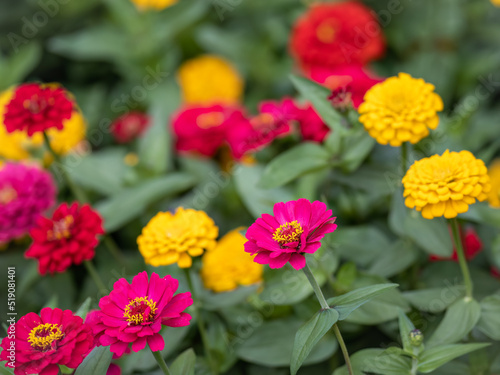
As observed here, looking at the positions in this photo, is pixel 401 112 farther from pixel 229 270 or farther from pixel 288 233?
pixel 229 270

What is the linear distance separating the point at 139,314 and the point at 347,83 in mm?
579

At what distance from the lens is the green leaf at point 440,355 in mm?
596

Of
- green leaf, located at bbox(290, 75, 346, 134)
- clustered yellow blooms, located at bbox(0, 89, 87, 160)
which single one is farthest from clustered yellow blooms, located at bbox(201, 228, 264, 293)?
clustered yellow blooms, located at bbox(0, 89, 87, 160)

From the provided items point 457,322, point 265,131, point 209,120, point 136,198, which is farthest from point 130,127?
point 457,322

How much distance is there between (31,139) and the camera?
1106mm

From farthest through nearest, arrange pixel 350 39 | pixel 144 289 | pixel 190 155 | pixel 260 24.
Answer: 1. pixel 260 24
2. pixel 350 39
3. pixel 190 155
4. pixel 144 289

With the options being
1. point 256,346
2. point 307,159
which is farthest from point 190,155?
point 256,346

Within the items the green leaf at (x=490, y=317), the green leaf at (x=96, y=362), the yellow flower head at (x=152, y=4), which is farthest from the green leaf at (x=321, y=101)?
the yellow flower head at (x=152, y=4)

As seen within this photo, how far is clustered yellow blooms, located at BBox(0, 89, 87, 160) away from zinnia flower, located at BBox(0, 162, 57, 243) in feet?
0.42

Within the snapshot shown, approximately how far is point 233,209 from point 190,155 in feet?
0.61

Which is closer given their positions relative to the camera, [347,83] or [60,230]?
[60,230]

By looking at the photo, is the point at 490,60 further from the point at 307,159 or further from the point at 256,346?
the point at 256,346

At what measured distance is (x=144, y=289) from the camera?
1.91ft

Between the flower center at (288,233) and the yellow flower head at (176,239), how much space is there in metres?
0.15
